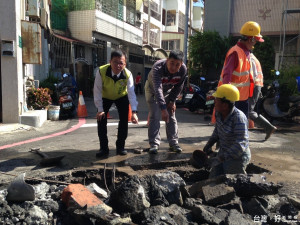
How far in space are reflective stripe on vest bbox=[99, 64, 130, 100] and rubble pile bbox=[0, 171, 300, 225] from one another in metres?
1.70

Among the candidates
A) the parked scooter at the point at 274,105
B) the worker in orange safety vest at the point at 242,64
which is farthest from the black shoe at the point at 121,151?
the parked scooter at the point at 274,105

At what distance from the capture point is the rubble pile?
8.21 ft

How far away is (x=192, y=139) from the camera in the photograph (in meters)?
5.89

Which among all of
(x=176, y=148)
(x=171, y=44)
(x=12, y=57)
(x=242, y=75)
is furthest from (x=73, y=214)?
(x=171, y=44)

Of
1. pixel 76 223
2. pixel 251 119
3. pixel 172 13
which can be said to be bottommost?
pixel 76 223

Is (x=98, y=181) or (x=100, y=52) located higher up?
(x=100, y=52)

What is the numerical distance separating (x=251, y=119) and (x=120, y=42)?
59.7ft

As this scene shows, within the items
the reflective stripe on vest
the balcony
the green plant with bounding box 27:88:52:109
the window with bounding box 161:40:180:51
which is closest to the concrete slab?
the green plant with bounding box 27:88:52:109

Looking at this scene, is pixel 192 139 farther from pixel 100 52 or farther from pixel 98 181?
pixel 100 52

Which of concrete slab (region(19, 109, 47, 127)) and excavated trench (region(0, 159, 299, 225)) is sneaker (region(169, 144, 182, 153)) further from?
concrete slab (region(19, 109, 47, 127))

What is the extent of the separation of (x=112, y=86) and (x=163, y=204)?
212 cm

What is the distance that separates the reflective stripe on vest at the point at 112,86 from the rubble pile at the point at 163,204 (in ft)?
5.58

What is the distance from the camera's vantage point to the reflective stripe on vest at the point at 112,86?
4370 mm

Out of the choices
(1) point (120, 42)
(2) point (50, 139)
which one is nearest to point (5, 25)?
(2) point (50, 139)
